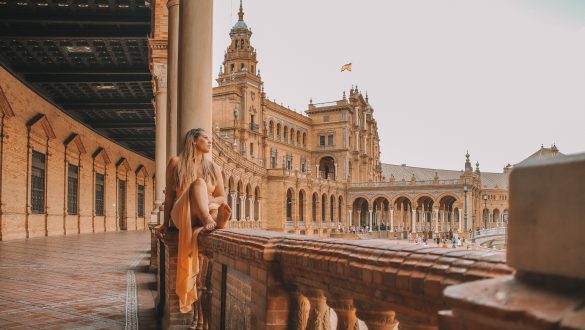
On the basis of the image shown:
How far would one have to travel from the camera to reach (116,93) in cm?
2733

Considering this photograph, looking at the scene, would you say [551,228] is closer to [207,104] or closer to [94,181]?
[207,104]

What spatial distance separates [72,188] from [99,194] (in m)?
4.76

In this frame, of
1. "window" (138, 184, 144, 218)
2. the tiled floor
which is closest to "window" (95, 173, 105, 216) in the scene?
"window" (138, 184, 144, 218)

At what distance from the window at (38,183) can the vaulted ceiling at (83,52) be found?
312cm

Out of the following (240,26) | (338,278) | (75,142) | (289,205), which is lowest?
(289,205)

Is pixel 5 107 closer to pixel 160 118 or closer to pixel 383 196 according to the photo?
pixel 160 118

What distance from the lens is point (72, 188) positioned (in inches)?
1115

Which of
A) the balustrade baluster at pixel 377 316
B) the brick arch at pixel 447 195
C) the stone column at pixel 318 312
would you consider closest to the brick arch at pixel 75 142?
the stone column at pixel 318 312

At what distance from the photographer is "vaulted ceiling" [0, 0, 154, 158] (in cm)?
1781

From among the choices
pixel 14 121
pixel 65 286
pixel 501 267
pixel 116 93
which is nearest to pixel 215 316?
pixel 501 267

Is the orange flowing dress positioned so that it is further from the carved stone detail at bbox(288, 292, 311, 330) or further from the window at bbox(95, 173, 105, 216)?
the window at bbox(95, 173, 105, 216)

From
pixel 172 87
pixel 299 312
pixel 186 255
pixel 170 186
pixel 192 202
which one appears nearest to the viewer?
pixel 299 312

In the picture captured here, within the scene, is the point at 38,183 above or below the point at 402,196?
above

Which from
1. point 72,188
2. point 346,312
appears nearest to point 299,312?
point 346,312
